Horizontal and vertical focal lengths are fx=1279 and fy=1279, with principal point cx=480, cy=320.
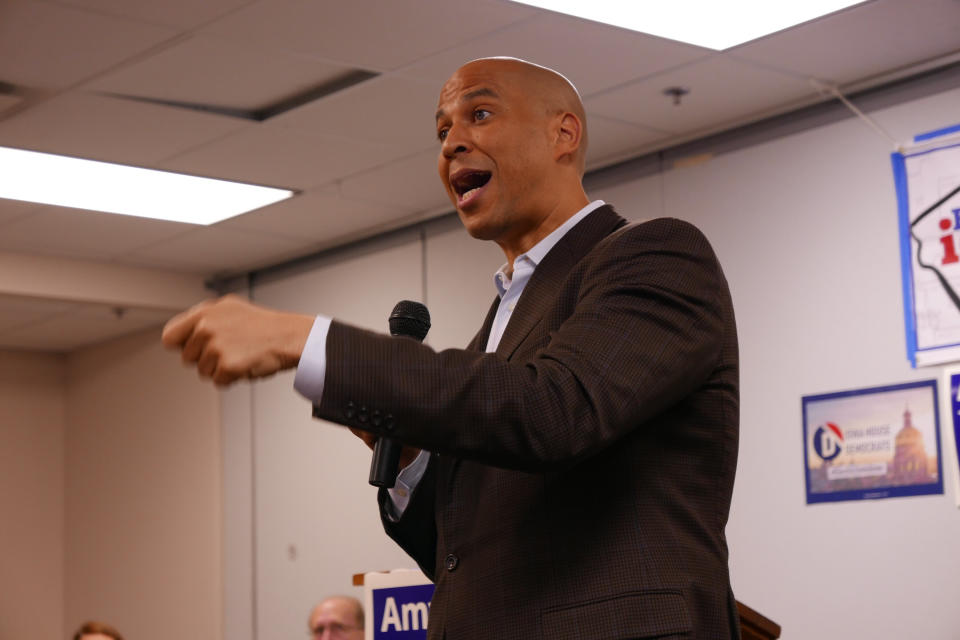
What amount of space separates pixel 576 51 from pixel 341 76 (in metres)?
0.90

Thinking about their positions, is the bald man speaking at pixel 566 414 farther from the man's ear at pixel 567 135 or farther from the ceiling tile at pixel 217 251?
the ceiling tile at pixel 217 251

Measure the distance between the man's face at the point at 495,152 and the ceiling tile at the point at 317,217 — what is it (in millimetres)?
4485

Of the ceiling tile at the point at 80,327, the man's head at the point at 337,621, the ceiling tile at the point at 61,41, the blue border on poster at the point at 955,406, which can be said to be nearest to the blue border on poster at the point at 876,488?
the blue border on poster at the point at 955,406

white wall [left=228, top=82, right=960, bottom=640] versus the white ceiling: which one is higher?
the white ceiling

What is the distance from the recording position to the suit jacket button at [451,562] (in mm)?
1404

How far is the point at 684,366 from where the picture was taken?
1262 millimetres

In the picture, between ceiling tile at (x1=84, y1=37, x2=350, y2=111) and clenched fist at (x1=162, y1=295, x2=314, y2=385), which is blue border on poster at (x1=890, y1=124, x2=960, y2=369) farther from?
clenched fist at (x1=162, y1=295, x2=314, y2=385)

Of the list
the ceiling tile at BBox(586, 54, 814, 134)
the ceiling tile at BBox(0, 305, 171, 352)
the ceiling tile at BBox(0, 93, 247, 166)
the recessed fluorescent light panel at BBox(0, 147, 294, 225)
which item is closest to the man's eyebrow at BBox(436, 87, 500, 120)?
the ceiling tile at BBox(586, 54, 814, 134)

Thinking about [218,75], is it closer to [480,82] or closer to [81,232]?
[81,232]

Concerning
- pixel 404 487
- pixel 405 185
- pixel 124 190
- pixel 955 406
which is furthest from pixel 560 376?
pixel 124 190

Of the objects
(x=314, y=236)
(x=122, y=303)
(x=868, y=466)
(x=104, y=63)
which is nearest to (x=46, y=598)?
(x=122, y=303)

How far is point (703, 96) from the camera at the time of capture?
493 centimetres

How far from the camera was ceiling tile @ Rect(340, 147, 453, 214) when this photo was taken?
5.73 meters

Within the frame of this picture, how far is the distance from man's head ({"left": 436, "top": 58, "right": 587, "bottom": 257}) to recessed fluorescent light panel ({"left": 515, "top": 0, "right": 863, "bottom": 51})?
2519 millimetres
